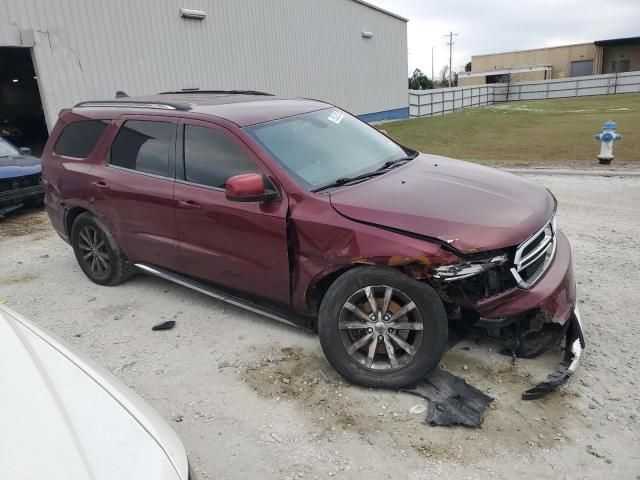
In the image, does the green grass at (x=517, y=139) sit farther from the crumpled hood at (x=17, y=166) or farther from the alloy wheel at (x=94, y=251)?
the crumpled hood at (x=17, y=166)

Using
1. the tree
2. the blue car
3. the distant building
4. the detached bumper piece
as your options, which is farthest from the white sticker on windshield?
the distant building

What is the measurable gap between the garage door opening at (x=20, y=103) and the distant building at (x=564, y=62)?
161 ft

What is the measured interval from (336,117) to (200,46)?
41.3ft

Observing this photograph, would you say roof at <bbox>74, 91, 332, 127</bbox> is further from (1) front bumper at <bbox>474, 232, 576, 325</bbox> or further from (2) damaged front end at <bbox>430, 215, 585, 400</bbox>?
(1) front bumper at <bbox>474, 232, 576, 325</bbox>

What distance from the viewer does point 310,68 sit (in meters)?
21.3

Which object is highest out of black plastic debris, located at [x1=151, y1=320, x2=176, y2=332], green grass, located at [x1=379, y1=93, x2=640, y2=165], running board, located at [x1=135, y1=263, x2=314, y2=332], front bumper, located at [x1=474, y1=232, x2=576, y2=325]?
front bumper, located at [x1=474, y1=232, x2=576, y2=325]

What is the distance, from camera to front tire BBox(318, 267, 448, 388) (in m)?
2.97

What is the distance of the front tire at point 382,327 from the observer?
297 centimetres

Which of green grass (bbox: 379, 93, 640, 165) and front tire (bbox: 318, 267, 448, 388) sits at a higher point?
front tire (bbox: 318, 267, 448, 388)

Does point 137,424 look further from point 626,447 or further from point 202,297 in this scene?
point 202,297

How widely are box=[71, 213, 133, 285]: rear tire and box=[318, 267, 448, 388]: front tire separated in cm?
250

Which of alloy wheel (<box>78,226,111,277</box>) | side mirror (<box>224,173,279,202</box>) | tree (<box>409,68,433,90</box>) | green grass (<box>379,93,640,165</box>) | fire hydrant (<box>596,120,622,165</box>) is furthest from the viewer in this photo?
tree (<box>409,68,433,90</box>)

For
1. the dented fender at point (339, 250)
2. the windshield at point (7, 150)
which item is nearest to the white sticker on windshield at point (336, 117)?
the dented fender at point (339, 250)

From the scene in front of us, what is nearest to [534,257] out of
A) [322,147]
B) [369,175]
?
[369,175]
